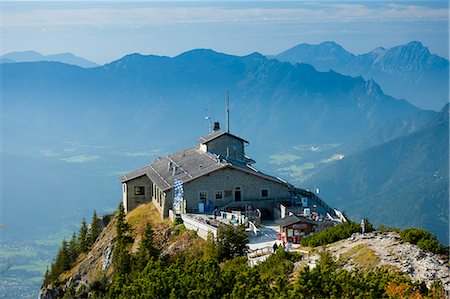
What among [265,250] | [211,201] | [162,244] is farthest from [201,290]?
[211,201]

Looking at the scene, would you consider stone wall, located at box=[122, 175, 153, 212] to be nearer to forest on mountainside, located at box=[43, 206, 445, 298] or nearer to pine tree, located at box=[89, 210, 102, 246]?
pine tree, located at box=[89, 210, 102, 246]

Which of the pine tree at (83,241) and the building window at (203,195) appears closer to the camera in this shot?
the building window at (203,195)

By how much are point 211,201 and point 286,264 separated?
64.2 feet

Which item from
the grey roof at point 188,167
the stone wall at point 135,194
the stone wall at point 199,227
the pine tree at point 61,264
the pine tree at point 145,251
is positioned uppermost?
the grey roof at point 188,167

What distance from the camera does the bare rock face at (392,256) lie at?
92.1 feet

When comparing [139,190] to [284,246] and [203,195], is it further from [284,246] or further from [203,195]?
[284,246]

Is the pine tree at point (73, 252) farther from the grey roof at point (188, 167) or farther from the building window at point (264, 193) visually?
the building window at point (264, 193)

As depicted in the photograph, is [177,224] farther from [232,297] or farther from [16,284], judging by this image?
[16,284]

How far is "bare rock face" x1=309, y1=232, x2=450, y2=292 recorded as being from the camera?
28.1 metres

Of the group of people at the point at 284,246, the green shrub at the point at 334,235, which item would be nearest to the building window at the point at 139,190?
the group of people at the point at 284,246

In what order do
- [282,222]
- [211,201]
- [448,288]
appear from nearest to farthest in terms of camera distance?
[448,288] → [282,222] → [211,201]

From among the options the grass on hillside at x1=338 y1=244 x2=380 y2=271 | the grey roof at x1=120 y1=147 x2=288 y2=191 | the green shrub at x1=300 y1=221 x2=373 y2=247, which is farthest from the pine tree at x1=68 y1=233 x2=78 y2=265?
the grass on hillside at x1=338 y1=244 x2=380 y2=271

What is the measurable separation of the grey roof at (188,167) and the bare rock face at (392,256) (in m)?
17.5

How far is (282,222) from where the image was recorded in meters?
42.2
